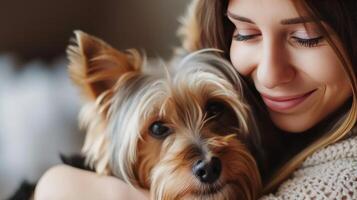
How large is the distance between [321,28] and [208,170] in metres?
0.42

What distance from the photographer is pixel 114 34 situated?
8.98ft

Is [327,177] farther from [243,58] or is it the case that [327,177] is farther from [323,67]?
[243,58]

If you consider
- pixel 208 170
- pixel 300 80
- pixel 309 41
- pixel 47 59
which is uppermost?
pixel 309 41

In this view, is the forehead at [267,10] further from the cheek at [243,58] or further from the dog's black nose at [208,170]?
the dog's black nose at [208,170]

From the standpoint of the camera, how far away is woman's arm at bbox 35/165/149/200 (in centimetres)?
153

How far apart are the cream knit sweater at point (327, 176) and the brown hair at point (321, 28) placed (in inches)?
1.3

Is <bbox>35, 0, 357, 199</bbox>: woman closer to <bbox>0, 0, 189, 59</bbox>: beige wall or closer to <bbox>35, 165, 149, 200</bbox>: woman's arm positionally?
<bbox>35, 165, 149, 200</bbox>: woman's arm

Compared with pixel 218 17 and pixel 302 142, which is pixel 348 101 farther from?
pixel 218 17

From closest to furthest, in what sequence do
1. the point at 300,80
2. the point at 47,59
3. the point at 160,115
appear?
the point at 300,80
the point at 160,115
the point at 47,59

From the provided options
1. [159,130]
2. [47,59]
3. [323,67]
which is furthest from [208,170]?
[47,59]

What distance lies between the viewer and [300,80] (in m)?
1.41

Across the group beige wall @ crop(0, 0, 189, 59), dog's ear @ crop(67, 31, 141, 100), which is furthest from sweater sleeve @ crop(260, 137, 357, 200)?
beige wall @ crop(0, 0, 189, 59)

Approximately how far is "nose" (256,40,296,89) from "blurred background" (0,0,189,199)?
1.00 meters

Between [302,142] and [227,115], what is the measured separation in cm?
22
